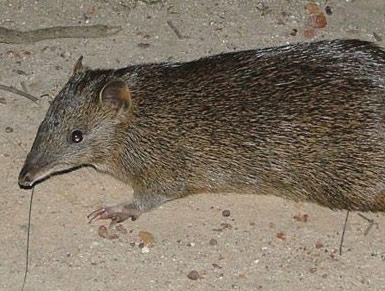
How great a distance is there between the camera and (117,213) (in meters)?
7.65

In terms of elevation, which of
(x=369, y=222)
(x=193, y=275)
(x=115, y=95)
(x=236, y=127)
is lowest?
(x=193, y=275)

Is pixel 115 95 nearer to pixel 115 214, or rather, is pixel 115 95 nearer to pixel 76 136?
pixel 76 136

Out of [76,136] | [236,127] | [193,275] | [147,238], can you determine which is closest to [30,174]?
[76,136]

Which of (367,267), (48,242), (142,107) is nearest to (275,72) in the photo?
(142,107)

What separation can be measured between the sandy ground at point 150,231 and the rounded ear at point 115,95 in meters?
0.74

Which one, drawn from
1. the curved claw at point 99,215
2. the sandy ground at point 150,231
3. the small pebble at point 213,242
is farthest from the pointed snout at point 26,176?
the small pebble at point 213,242

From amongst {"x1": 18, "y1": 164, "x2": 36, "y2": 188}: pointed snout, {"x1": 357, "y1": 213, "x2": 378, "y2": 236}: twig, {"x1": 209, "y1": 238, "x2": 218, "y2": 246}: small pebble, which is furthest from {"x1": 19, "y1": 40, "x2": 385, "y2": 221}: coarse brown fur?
{"x1": 209, "y1": 238, "x2": 218, "y2": 246}: small pebble

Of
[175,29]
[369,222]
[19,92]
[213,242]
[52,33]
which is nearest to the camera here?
[213,242]

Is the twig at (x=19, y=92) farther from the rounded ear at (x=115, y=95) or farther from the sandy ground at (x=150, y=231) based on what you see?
the rounded ear at (x=115, y=95)

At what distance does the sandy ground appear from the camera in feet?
23.9

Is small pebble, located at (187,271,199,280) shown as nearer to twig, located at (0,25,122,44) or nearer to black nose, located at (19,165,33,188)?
black nose, located at (19,165,33,188)

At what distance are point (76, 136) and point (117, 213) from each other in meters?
0.60

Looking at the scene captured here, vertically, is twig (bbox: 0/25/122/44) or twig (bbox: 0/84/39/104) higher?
twig (bbox: 0/25/122/44)

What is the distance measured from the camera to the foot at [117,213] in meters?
7.64
